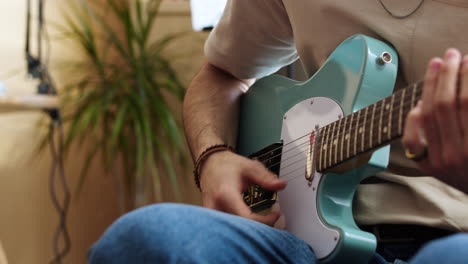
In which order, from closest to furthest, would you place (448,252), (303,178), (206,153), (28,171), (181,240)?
(448,252) < (181,240) < (303,178) < (206,153) < (28,171)

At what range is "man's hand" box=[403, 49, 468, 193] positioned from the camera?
1.64 ft

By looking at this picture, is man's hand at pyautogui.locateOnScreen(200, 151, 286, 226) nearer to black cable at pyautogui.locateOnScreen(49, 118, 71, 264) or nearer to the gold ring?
the gold ring

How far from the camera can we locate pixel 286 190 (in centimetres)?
76

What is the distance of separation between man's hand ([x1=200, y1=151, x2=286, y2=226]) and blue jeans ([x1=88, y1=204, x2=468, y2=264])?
160 mm

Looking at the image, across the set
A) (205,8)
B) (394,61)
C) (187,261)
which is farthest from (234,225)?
(205,8)

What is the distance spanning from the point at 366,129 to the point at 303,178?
0.53ft

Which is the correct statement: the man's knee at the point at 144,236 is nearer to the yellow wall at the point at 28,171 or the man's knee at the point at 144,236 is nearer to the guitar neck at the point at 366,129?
the guitar neck at the point at 366,129

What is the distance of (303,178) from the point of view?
2.38 ft

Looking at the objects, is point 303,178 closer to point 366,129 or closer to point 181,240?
point 366,129

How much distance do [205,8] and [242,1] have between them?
0.84 m

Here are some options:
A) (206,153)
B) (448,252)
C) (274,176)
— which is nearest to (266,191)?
(274,176)

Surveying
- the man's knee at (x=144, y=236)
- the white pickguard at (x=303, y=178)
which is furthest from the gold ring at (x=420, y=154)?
the man's knee at (x=144, y=236)

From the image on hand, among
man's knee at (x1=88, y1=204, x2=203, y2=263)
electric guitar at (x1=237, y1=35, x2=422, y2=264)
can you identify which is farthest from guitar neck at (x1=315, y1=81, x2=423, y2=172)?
man's knee at (x1=88, y1=204, x2=203, y2=263)

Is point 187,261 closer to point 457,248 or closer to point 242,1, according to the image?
point 457,248
